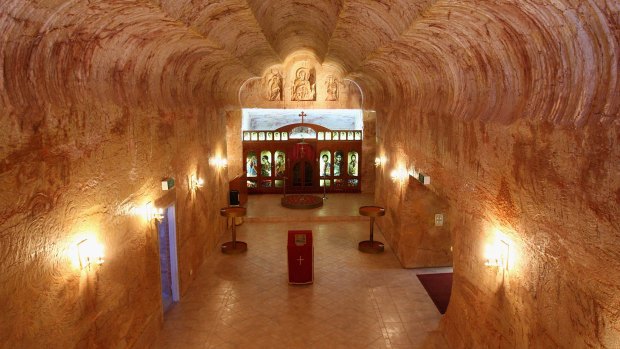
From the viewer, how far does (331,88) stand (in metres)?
16.5

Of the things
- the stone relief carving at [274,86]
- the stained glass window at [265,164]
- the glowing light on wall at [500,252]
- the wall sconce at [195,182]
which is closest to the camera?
the glowing light on wall at [500,252]

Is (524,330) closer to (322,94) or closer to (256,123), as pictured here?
(322,94)

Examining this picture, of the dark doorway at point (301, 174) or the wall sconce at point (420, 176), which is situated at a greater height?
the wall sconce at point (420, 176)

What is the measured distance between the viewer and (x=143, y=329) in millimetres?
6832

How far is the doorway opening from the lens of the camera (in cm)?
848

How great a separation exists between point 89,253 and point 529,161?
4694 millimetres

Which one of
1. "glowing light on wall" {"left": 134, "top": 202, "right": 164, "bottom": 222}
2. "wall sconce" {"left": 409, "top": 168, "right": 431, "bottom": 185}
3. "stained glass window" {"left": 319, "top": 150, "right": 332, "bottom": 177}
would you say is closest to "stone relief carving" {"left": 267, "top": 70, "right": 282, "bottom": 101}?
"stained glass window" {"left": 319, "top": 150, "right": 332, "bottom": 177}

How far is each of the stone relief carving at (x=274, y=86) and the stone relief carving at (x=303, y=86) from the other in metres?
0.48

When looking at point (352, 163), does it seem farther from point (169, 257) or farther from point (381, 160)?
point (169, 257)

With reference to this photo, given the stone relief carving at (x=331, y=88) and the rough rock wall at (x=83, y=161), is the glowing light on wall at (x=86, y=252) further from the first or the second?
the stone relief carving at (x=331, y=88)

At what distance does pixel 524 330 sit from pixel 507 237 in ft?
3.16

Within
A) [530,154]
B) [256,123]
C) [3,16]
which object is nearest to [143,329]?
[3,16]

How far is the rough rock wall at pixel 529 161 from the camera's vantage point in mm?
3375

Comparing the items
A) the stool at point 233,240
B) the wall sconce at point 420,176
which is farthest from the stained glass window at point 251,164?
the wall sconce at point 420,176
